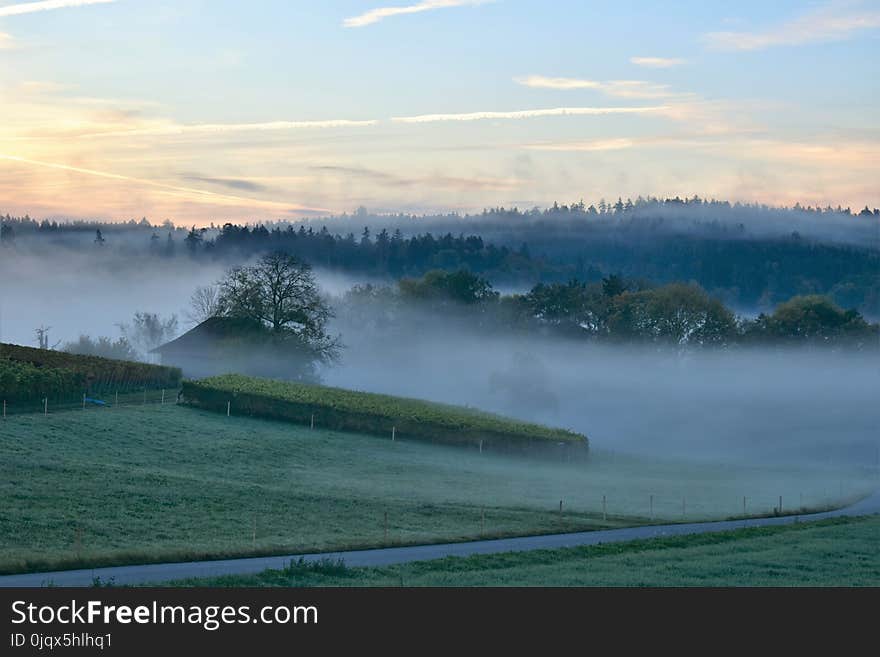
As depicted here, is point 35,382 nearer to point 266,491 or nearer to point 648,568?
point 266,491

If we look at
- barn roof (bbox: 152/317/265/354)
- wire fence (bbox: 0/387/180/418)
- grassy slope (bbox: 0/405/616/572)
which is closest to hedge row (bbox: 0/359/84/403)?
wire fence (bbox: 0/387/180/418)

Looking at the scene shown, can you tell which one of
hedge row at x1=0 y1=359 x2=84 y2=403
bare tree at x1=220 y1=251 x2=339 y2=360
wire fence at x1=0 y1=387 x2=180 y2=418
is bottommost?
wire fence at x1=0 y1=387 x2=180 y2=418

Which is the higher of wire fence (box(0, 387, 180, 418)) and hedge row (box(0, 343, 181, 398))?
hedge row (box(0, 343, 181, 398))

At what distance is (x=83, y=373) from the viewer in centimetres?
7750

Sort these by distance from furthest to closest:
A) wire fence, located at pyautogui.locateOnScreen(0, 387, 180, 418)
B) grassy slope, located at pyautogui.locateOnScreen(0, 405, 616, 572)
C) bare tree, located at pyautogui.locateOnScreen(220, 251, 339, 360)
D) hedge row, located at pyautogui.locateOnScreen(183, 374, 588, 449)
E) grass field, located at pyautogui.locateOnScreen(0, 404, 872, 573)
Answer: bare tree, located at pyautogui.locateOnScreen(220, 251, 339, 360), hedge row, located at pyautogui.locateOnScreen(183, 374, 588, 449), wire fence, located at pyautogui.locateOnScreen(0, 387, 180, 418), grass field, located at pyautogui.locateOnScreen(0, 404, 872, 573), grassy slope, located at pyautogui.locateOnScreen(0, 405, 616, 572)

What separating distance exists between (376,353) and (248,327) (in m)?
73.0

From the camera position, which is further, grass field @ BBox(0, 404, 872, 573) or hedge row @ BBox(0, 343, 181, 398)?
hedge row @ BBox(0, 343, 181, 398)

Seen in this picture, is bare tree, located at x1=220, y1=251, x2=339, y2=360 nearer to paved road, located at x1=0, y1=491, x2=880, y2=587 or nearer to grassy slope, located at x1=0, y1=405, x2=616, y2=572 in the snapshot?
grassy slope, located at x1=0, y1=405, x2=616, y2=572

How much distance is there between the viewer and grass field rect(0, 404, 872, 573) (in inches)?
1623

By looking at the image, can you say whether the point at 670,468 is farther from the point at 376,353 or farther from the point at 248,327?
the point at 376,353

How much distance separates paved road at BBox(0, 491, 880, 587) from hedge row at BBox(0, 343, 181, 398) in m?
33.8

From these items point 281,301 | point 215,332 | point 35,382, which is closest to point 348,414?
point 35,382

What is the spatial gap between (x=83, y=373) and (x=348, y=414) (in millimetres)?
16227

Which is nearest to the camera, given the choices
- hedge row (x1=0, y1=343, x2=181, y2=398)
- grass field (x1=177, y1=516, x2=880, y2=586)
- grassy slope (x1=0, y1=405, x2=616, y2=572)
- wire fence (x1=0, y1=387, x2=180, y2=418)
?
grass field (x1=177, y1=516, x2=880, y2=586)
